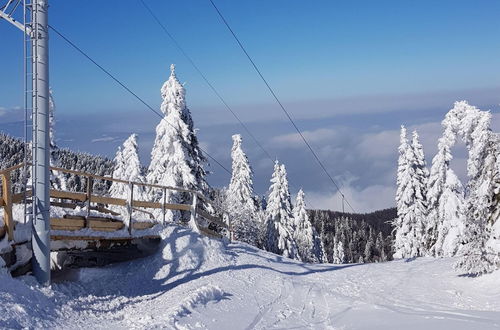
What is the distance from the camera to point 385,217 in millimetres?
198125

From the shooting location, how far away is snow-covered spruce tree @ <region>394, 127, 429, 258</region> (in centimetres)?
3778

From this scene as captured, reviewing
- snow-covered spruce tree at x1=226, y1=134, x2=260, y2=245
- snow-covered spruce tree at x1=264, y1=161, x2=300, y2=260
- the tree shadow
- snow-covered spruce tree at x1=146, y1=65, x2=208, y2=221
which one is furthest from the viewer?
snow-covered spruce tree at x1=264, y1=161, x2=300, y2=260

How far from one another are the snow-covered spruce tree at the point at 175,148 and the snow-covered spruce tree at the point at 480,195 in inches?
622

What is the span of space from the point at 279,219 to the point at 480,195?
103ft

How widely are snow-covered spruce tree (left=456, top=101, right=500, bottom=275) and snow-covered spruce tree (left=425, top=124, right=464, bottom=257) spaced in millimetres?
12678

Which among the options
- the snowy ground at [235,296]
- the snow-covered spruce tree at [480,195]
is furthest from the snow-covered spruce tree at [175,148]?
the snow-covered spruce tree at [480,195]

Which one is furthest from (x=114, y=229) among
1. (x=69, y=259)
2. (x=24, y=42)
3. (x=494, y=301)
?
(x=494, y=301)

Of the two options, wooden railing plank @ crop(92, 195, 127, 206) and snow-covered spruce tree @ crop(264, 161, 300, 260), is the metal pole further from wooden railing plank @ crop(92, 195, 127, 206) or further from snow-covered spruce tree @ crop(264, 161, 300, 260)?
snow-covered spruce tree @ crop(264, 161, 300, 260)

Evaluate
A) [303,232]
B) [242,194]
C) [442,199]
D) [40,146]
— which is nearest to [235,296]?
[40,146]

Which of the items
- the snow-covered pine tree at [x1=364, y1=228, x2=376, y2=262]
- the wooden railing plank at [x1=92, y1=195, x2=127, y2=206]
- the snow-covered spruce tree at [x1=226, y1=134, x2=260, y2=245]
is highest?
the snow-covered spruce tree at [x1=226, y1=134, x2=260, y2=245]

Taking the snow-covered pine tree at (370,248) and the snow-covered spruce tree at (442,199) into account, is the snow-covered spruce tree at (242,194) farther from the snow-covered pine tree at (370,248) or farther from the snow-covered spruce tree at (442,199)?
the snow-covered pine tree at (370,248)

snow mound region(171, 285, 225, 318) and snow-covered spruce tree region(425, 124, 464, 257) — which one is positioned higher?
snow-covered spruce tree region(425, 124, 464, 257)

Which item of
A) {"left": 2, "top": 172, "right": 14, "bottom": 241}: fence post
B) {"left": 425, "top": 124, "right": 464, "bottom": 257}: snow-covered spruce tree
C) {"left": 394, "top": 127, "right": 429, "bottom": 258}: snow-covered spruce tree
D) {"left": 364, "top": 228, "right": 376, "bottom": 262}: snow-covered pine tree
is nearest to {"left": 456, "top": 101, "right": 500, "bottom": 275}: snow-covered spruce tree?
{"left": 425, "top": 124, "right": 464, "bottom": 257}: snow-covered spruce tree

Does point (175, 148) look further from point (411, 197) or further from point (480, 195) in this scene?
point (411, 197)
